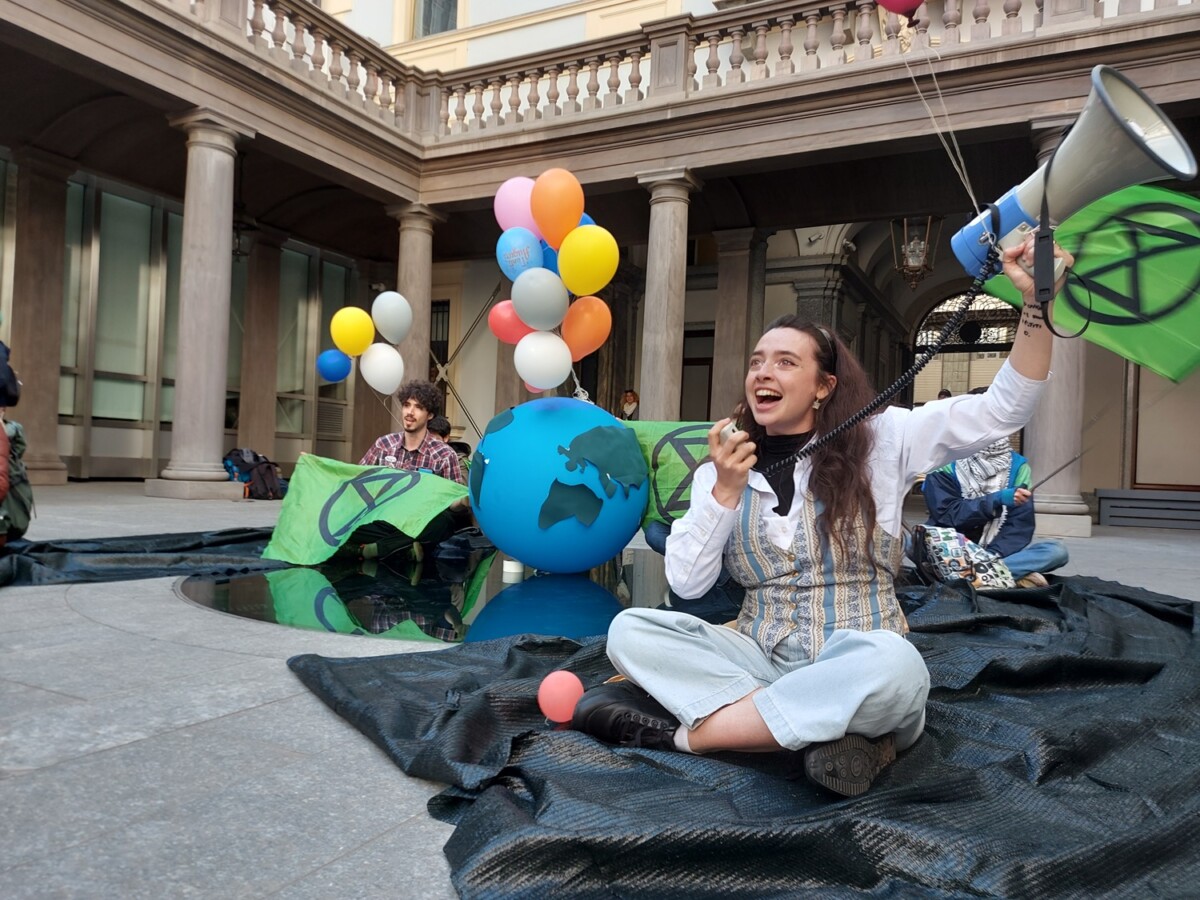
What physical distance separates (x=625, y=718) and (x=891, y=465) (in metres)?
0.96

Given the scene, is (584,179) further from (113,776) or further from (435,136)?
(113,776)

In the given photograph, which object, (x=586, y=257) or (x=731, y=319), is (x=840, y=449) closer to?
(x=586, y=257)

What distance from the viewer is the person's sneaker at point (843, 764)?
1910 millimetres

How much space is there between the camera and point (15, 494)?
5.24m

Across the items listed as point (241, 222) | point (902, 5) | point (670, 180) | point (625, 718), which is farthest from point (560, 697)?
point (241, 222)

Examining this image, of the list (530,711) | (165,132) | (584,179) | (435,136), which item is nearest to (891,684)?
(530,711)

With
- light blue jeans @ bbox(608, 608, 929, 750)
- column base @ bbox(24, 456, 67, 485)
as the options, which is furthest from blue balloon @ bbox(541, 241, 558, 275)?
column base @ bbox(24, 456, 67, 485)

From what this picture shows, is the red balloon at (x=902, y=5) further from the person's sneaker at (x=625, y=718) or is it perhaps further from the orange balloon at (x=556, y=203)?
the person's sneaker at (x=625, y=718)

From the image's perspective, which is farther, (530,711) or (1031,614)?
(1031,614)

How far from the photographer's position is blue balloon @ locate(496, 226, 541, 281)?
5262 millimetres

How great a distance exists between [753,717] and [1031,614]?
2.90 meters

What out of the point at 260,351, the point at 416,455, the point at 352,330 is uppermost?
the point at 260,351

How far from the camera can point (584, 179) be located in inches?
479

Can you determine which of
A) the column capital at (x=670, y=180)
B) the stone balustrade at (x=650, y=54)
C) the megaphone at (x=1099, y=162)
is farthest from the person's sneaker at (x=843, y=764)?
the column capital at (x=670, y=180)
